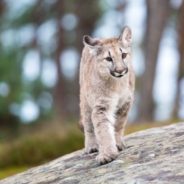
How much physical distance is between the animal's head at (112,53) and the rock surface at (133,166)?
3.47 feet

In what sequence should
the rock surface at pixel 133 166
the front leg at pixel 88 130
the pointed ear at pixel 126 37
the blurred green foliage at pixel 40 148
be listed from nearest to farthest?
1. the rock surface at pixel 133 166
2. the pointed ear at pixel 126 37
3. the front leg at pixel 88 130
4. the blurred green foliage at pixel 40 148

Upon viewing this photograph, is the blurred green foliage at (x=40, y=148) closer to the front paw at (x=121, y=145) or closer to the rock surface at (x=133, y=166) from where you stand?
the rock surface at (x=133, y=166)

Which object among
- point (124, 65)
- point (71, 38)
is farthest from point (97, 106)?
point (71, 38)

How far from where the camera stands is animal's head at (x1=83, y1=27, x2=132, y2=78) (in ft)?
29.8

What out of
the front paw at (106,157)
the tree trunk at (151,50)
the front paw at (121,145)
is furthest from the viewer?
the tree trunk at (151,50)

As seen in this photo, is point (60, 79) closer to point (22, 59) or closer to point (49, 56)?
Result: point (22, 59)

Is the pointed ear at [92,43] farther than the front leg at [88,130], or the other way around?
the front leg at [88,130]

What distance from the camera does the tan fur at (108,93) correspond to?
30.0ft

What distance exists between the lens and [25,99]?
3528 centimetres

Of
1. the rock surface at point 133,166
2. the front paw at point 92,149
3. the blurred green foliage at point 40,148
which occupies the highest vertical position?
the front paw at point 92,149

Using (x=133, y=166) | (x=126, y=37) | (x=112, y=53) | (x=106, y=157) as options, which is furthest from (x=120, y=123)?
(x=133, y=166)

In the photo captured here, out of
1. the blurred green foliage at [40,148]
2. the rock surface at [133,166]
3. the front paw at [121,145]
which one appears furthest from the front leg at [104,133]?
the blurred green foliage at [40,148]

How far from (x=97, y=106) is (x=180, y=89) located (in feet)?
92.9

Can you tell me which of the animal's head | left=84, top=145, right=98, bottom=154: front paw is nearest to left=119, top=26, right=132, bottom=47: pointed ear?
the animal's head
